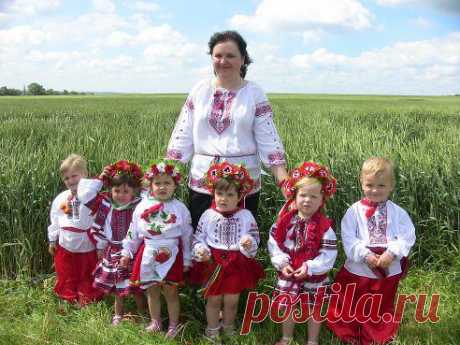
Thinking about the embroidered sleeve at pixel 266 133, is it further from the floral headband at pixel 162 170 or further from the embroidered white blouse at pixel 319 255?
the floral headband at pixel 162 170

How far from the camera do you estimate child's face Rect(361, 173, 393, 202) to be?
2657 mm

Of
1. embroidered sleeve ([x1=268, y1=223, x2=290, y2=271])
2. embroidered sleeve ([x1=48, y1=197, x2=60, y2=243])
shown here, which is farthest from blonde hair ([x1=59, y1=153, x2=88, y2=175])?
embroidered sleeve ([x1=268, y1=223, x2=290, y2=271])

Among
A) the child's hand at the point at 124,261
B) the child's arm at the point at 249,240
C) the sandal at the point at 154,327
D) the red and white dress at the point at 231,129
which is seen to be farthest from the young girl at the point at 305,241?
the child's hand at the point at 124,261

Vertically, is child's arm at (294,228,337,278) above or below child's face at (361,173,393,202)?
below

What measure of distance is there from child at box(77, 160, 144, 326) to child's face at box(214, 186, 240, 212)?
0.65m

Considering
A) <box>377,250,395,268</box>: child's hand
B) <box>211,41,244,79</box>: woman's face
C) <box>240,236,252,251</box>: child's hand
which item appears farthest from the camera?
<box>211,41,244,79</box>: woman's face

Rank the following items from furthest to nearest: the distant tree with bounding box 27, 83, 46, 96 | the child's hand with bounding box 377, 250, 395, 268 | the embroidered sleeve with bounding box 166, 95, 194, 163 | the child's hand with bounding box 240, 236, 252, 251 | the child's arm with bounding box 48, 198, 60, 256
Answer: the distant tree with bounding box 27, 83, 46, 96, the child's arm with bounding box 48, 198, 60, 256, the embroidered sleeve with bounding box 166, 95, 194, 163, the child's hand with bounding box 240, 236, 252, 251, the child's hand with bounding box 377, 250, 395, 268

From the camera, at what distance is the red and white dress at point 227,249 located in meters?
2.74

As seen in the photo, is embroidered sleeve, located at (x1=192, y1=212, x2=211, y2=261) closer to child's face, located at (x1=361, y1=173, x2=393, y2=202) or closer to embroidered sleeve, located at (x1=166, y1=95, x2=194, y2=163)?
embroidered sleeve, located at (x1=166, y1=95, x2=194, y2=163)

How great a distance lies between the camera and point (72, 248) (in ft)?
10.5

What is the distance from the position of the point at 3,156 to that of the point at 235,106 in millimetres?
2620

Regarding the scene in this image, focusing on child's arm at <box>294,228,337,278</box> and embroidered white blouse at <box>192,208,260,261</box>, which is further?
embroidered white blouse at <box>192,208,260,261</box>

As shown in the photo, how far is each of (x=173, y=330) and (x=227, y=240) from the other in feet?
2.38

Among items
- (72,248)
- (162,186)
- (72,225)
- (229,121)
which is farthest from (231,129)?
(72,248)
